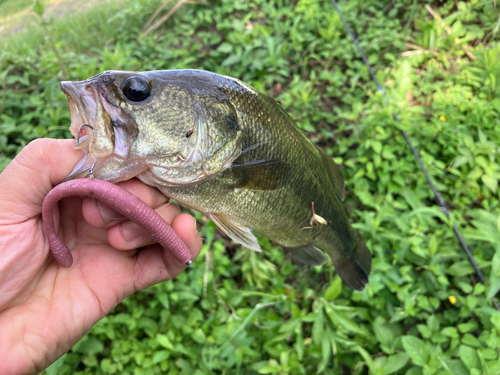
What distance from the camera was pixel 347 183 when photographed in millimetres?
2707

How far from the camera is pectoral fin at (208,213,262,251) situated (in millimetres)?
1451

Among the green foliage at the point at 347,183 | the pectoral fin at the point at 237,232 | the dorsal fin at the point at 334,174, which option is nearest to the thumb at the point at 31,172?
the pectoral fin at the point at 237,232

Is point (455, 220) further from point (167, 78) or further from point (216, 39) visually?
point (216, 39)

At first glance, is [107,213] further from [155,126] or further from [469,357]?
[469,357]

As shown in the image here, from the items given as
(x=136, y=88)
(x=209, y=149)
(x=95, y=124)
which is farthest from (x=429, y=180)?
(x=95, y=124)

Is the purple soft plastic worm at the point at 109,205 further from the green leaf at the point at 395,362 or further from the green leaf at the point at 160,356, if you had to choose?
the green leaf at the point at 395,362

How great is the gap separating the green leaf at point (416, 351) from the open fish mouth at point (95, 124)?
1912mm

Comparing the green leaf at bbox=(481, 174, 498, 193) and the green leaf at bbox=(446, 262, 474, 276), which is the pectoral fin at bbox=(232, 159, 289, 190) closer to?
the green leaf at bbox=(446, 262, 474, 276)

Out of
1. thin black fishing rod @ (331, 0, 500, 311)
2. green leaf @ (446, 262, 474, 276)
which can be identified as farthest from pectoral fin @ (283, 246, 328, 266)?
thin black fishing rod @ (331, 0, 500, 311)

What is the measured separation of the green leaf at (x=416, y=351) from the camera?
1661 mm

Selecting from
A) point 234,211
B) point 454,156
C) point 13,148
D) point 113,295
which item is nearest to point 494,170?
point 454,156

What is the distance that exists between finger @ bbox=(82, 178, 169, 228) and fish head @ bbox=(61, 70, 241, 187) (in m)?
0.06

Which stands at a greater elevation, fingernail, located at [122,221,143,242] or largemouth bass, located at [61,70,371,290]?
largemouth bass, located at [61,70,371,290]

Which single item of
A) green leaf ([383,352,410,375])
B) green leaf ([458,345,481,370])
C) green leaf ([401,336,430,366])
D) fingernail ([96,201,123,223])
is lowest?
green leaf ([383,352,410,375])
